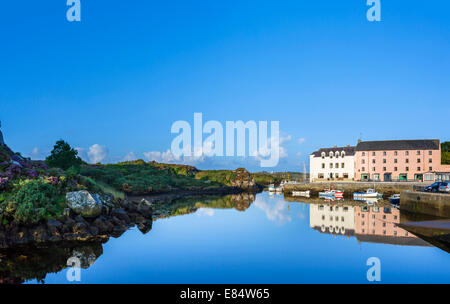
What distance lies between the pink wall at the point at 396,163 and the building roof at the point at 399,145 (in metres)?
0.93

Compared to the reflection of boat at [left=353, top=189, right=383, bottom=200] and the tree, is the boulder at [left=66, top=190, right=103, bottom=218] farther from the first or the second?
the reflection of boat at [left=353, top=189, right=383, bottom=200]

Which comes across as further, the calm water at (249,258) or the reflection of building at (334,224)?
the reflection of building at (334,224)

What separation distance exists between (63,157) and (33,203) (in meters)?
27.1

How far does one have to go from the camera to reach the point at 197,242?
24453mm

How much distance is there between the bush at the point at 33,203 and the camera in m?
23.1


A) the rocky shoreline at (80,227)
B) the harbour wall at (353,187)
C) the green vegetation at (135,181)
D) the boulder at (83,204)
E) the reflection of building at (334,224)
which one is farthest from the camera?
the green vegetation at (135,181)

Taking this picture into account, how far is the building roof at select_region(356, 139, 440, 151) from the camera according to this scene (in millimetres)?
80938

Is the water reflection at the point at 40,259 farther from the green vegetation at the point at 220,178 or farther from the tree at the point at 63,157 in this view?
→ the green vegetation at the point at 220,178

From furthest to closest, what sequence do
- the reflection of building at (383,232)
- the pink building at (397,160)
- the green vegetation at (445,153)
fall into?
the green vegetation at (445,153), the pink building at (397,160), the reflection of building at (383,232)

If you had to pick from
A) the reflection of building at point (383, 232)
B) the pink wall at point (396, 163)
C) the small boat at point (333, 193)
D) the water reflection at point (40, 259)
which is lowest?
the small boat at point (333, 193)

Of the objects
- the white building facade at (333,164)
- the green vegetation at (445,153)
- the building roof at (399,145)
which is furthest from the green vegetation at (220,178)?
the green vegetation at (445,153)

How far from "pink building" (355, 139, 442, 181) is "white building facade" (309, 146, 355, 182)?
1933mm

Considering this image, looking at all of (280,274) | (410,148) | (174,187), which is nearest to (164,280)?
(280,274)

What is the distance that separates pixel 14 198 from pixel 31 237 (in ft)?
11.3
